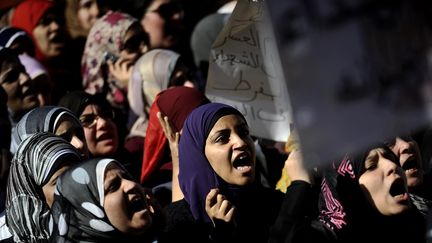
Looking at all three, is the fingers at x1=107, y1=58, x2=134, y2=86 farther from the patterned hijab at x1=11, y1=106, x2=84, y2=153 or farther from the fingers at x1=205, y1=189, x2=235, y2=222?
the fingers at x1=205, y1=189, x2=235, y2=222

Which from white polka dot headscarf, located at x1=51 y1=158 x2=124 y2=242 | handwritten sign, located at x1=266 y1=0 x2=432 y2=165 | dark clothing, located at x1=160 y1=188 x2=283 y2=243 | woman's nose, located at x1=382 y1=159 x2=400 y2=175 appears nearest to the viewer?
handwritten sign, located at x1=266 y1=0 x2=432 y2=165

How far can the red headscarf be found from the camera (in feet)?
25.6

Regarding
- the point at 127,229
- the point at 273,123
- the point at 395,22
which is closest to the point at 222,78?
the point at 273,123

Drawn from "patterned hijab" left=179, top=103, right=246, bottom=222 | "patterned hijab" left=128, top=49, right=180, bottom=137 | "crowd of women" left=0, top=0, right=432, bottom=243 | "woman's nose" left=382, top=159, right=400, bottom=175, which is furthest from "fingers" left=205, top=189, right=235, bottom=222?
"patterned hijab" left=128, top=49, right=180, bottom=137

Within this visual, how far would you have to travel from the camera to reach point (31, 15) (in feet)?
25.7

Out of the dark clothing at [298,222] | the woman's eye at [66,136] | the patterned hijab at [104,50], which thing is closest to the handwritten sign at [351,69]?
the dark clothing at [298,222]

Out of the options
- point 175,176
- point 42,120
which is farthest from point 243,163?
point 42,120

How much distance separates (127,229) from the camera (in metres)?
4.44

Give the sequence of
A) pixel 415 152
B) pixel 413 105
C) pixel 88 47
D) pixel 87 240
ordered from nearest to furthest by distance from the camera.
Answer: pixel 413 105, pixel 87 240, pixel 415 152, pixel 88 47

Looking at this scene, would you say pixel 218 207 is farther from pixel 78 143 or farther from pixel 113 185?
pixel 78 143

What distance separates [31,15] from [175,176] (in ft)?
8.87

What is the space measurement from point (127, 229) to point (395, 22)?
1683 mm

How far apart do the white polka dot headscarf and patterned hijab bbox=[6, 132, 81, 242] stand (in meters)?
0.22

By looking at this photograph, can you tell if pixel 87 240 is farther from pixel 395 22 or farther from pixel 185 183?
pixel 395 22
